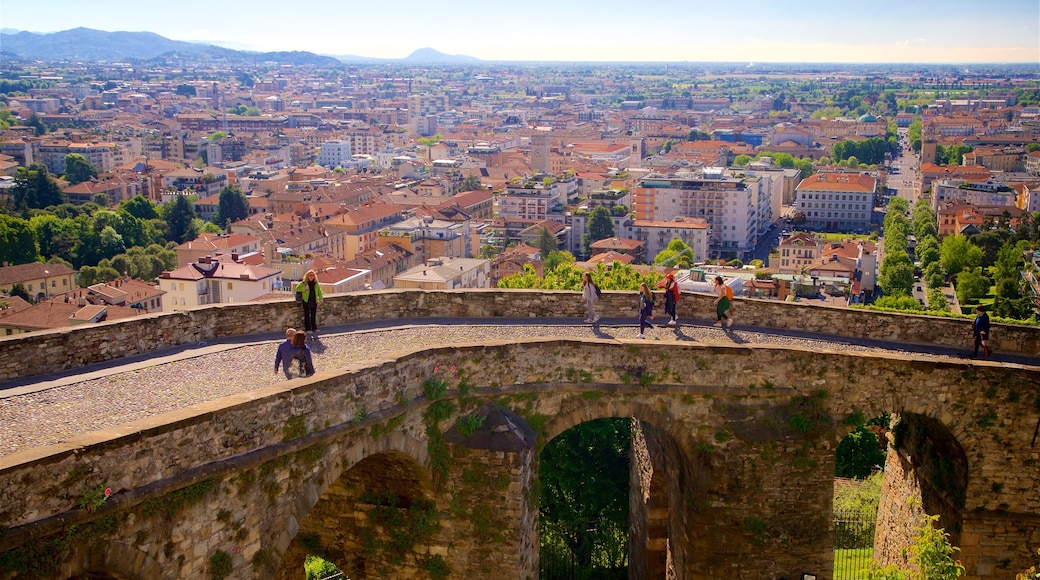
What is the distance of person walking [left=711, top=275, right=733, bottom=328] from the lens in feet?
49.1

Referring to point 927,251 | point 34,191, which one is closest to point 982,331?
point 927,251

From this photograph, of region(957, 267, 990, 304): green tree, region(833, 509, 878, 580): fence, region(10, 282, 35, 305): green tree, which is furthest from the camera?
region(10, 282, 35, 305): green tree

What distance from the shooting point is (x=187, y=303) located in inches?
2429

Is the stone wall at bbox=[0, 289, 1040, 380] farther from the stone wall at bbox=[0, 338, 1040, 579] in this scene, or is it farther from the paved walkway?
the stone wall at bbox=[0, 338, 1040, 579]

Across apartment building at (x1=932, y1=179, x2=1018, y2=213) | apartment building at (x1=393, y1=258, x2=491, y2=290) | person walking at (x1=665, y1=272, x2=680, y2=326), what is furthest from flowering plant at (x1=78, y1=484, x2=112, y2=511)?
apartment building at (x1=932, y1=179, x2=1018, y2=213)

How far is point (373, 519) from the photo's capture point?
40.7 ft

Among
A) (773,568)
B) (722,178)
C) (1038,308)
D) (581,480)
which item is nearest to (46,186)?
(722,178)

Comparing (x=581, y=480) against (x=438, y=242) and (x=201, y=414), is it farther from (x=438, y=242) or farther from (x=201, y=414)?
(x=438, y=242)

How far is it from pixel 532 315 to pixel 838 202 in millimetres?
122679

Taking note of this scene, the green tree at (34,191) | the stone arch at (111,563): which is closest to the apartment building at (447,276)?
the stone arch at (111,563)

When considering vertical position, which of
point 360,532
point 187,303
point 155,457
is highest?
point 155,457

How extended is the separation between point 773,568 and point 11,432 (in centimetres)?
906

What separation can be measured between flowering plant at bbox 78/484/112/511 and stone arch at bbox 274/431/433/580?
3.79 meters

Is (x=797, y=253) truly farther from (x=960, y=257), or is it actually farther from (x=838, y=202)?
(x=838, y=202)
